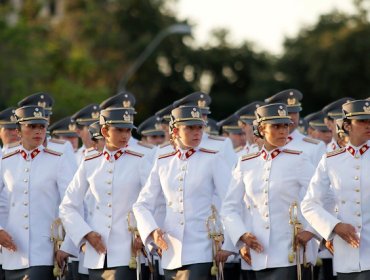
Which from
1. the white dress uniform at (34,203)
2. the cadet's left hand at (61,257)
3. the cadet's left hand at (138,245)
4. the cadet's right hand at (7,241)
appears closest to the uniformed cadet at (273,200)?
the cadet's left hand at (138,245)

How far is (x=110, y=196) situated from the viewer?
43.9 ft

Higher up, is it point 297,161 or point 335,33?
point 335,33

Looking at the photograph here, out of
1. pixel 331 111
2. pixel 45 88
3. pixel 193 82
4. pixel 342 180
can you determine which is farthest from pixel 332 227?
pixel 193 82

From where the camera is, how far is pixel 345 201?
11.7 meters

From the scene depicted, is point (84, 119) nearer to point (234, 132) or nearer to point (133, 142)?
point (234, 132)

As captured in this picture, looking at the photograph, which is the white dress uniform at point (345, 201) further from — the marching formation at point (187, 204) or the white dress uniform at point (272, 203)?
the white dress uniform at point (272, 203)

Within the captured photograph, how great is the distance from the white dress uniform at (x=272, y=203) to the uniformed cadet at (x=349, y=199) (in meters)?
0.49

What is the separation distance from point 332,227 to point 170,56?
178ft

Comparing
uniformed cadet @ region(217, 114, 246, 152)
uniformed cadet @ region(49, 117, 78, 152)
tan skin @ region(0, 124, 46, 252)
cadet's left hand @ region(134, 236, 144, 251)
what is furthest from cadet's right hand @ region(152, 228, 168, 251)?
uniformed cadet @ region(49, 117, 78, 152)

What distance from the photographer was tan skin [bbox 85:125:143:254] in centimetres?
1327

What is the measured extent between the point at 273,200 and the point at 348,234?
116cm

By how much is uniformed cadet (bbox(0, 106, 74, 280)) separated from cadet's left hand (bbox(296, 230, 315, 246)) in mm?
3007

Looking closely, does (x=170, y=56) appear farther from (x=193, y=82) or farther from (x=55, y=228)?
(x=55, y=228)

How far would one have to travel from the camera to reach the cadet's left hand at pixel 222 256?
12617 mm
